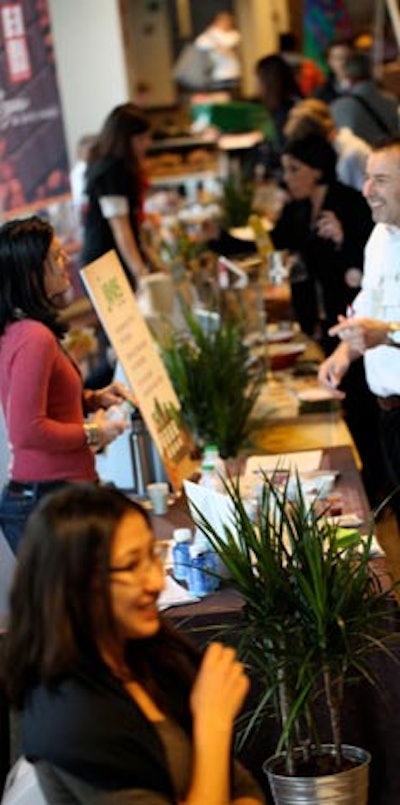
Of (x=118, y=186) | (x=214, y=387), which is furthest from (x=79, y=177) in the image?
(x=214, y=387)

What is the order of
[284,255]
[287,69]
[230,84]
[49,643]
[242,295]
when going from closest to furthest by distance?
[49,643] → [242,295] → [284,255] → [287,69] → [230,84]

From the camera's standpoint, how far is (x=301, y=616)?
313cm

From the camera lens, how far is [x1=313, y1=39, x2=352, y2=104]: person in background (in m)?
10.8

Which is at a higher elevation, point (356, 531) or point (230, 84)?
point (356, 531)

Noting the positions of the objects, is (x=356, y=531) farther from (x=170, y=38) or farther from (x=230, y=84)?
(x=170, y=38)

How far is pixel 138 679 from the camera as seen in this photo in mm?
2443

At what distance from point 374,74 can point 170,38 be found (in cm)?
640

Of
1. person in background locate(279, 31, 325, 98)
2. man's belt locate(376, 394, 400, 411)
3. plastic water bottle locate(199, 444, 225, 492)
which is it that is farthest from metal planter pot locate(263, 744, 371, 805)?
person in background locate(279, 31, 325, 98)

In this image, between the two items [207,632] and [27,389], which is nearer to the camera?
[207,632]

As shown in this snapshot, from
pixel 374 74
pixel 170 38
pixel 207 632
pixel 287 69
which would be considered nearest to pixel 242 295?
pixel 207 632

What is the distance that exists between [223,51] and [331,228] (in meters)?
12.2

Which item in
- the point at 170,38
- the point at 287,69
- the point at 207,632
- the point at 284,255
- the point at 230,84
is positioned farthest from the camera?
the point at 170,38

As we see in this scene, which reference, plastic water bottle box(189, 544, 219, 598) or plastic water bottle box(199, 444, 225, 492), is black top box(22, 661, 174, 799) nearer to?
plastic water bottle box(189, 544, 219, 598)

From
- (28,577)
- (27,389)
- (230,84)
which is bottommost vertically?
(230,84)
